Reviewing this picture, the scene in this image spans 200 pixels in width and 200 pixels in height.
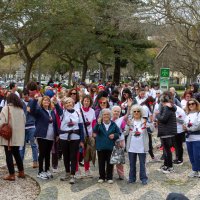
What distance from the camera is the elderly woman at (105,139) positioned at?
22.3ft

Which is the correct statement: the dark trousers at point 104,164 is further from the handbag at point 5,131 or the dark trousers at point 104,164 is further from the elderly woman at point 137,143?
the handbag at point 5,131

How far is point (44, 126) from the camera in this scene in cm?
695

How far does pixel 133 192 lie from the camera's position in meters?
6.41

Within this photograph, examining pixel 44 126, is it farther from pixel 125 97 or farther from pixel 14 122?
pixel 125 97

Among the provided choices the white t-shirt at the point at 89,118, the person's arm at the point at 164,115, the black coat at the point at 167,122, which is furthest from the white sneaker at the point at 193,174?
the white t-shirt at the point at 89,118

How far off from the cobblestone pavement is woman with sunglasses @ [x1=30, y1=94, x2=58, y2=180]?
1.92ft

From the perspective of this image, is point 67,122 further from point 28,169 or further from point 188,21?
point 188,21

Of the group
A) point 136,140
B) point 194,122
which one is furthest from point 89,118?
point 194,122

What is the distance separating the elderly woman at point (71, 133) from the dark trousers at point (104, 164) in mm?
434

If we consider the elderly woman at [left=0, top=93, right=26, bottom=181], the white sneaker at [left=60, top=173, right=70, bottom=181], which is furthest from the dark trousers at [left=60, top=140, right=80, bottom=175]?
the elderly woman at [left=0, top=93, right=26, bottom=181]

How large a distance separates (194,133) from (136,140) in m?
1.28

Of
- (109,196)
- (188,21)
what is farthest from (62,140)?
(188,21)

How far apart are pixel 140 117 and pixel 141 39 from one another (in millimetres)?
24719

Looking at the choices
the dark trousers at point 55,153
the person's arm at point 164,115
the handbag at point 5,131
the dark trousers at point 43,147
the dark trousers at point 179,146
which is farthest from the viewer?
the dark trousers at point 179,146
